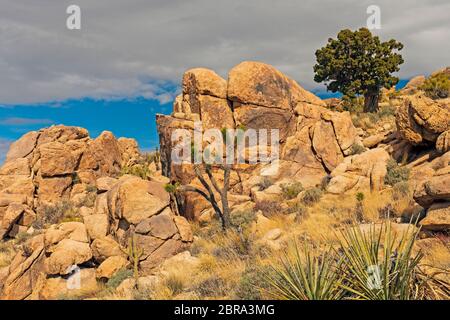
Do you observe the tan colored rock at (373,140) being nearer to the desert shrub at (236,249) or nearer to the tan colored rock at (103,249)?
the desert shrub at (236,249)

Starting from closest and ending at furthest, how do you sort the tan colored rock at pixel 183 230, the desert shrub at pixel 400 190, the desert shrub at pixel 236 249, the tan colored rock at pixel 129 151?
the desert shrub at pixel 236 249 → the desert shrub at pixel 400 190 → the tan colored rock at pixel 183 230 → the tan colored rock at pixel 129 151

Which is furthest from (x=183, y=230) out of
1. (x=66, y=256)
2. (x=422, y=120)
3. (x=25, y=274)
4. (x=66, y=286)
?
(x=422, y=120)

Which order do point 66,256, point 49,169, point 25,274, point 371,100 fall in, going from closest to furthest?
point 66,256 < point 25,274 < point 49,169 < point 371,100

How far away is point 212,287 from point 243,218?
296 inches

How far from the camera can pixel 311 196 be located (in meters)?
15.4

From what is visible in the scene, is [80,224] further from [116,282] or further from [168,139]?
[168,139]

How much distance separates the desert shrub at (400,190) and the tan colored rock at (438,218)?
147 inches

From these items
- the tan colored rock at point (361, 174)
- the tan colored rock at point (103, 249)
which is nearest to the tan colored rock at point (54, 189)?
the tan colored rock at point (103, 249)

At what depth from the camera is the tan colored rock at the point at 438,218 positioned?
27.3ft

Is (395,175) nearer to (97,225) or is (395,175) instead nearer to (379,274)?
(379,274)

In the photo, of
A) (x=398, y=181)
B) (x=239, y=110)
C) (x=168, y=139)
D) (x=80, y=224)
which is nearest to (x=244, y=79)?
(x=239, y=110)

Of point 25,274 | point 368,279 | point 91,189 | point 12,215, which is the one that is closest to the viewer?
point 368,279
